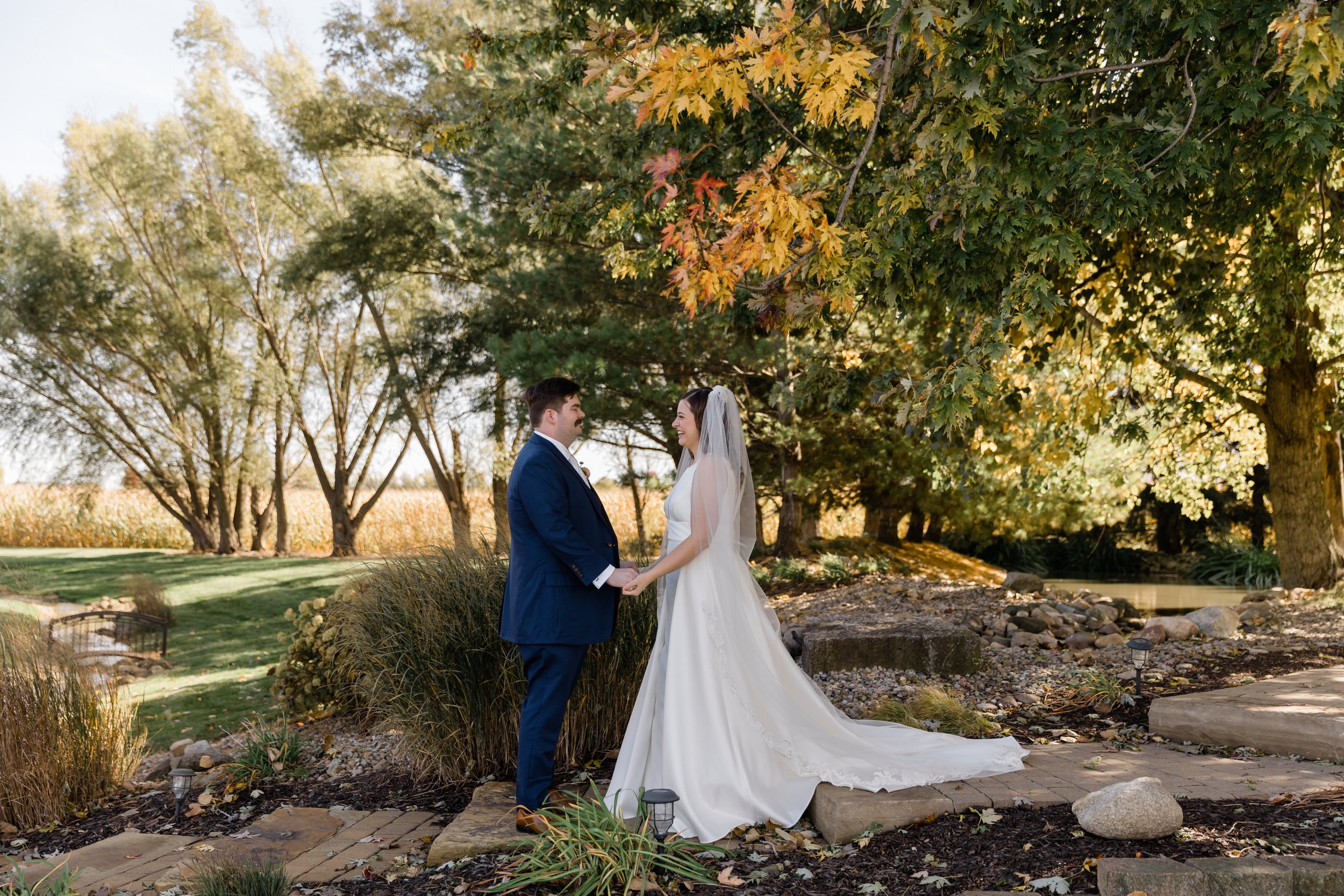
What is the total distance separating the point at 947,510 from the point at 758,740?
11633 mm

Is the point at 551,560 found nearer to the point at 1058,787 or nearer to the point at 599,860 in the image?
the point at 599,860

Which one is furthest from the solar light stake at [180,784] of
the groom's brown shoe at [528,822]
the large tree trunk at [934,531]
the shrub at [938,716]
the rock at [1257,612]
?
the large tree trunk at [934,531]

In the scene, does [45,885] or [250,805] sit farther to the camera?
[250,805]

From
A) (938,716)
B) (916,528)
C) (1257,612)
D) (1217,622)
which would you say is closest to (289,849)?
(938,716)

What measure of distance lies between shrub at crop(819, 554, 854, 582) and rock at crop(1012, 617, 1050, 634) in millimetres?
3286

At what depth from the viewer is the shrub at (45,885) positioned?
3297 mm

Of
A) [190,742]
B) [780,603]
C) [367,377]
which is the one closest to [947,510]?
[780,603]

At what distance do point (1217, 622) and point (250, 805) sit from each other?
26.3 feet

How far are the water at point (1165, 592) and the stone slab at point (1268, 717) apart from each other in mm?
7847

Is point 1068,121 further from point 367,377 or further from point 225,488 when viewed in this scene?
point 225,488

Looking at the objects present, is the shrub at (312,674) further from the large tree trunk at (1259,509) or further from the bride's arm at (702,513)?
the large tree trunk at (1259,509)

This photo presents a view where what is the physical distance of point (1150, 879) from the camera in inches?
113

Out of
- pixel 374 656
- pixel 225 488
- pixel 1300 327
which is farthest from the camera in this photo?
pixel 225 488

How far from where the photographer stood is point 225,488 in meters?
21.8
